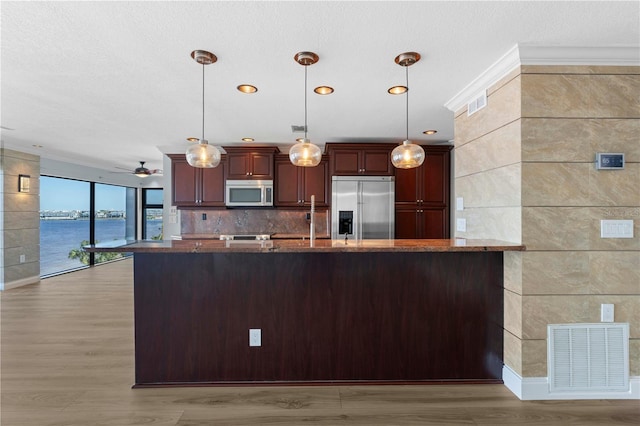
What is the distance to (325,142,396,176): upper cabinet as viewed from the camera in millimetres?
4715

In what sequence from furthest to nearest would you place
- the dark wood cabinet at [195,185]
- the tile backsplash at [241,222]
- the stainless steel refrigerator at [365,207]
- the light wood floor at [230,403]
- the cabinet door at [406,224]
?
the tile backsplash at [241,222] < the dark wood cabinet at [195,185] < the cabinet door at [406,224] < the stainless steel refrigerator at [365,207] < the light wood floor at [230,403]

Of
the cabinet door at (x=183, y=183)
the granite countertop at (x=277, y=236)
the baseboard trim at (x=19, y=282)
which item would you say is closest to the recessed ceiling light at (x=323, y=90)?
the granite countertop at (x=277, y=236)

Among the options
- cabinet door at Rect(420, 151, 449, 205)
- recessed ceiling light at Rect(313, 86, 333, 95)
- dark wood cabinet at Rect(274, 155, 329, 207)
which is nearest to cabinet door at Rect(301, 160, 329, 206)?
dark wood cabinet at Rect(274, 155, 329, 207)

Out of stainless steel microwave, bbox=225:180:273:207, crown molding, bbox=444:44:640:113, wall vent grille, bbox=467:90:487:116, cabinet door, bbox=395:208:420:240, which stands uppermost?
crown molding, bbox=444:44:640:113

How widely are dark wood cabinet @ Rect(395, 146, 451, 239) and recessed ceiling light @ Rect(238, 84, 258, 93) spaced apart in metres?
2.72

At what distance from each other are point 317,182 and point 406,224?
5.07ft

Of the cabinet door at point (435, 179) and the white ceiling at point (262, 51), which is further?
the cabinet door at point (435, 179)

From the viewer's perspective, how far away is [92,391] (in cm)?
226

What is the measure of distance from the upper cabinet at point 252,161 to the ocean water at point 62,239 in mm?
4180

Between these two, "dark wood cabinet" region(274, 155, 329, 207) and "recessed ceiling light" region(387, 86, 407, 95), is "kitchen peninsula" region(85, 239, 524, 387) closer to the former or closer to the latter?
"recessed ceiling light" region(387, 86, 407, 95)

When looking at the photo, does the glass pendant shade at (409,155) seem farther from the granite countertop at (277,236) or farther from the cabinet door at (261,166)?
the cabinet door at (261,166)

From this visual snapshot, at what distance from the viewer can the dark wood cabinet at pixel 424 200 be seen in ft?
15.9

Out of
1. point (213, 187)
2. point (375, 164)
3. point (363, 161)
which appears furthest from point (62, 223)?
point (375, 164)

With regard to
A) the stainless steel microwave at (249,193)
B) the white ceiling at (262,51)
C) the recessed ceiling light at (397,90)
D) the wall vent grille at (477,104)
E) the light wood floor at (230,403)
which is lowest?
the light wood floor at (230,403)
